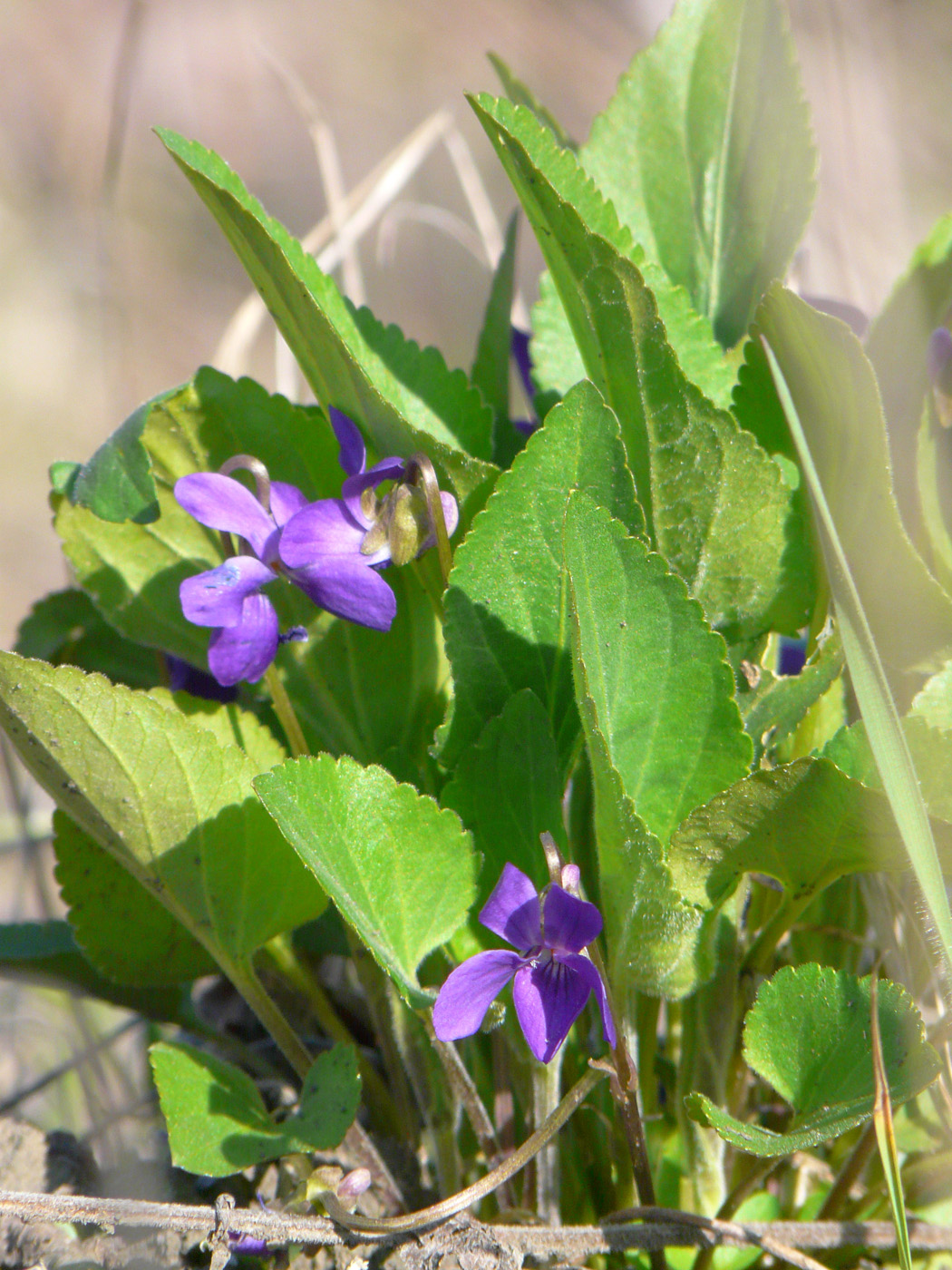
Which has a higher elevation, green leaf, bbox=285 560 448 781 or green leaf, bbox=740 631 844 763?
green leaf, bbox=285 560 448 781

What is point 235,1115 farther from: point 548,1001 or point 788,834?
point 788,834

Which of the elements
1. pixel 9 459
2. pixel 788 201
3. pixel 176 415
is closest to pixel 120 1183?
pixel 176 415

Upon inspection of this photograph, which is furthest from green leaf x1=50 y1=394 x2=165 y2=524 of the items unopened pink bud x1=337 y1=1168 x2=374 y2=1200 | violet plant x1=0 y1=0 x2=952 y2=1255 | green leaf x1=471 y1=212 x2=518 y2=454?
unopened pink bud x1=337 y1=1168 x2=374 y2=1200

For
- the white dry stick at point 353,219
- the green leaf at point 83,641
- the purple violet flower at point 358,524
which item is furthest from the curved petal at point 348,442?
the white dry stick at point 353,219

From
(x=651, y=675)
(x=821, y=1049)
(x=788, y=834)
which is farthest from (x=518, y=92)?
(x=821, y=1049)

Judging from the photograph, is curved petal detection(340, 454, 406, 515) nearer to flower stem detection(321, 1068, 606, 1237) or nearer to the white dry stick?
flower stem detection(321, 1068, 606, 1237)

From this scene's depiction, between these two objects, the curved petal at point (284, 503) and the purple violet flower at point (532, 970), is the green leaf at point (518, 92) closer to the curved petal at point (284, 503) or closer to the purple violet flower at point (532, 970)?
the curved petal at point (284, 503)

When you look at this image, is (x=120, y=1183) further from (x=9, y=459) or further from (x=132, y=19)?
(x=9, y=459)

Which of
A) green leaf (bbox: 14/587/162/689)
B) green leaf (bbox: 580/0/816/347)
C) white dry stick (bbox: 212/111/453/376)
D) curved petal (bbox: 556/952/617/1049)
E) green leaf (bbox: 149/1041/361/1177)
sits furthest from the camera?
white dry stick (bbox: 212/111/453/376)
